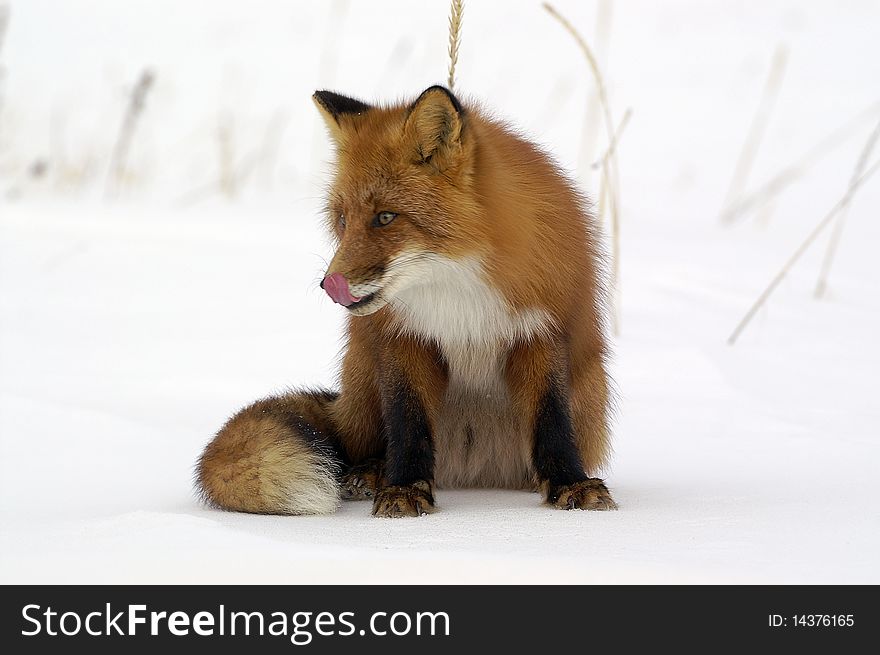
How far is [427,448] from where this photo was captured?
3.88 metres

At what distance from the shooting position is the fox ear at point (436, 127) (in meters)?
3.59

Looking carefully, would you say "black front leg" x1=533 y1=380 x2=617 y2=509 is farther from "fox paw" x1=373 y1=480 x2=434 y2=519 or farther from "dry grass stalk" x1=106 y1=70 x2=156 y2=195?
"dry grass stalk" x1=106 y1=70 x2=156 y2=195

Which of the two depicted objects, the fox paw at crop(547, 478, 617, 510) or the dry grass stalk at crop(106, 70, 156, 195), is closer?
the fox paw at crop(547, 478, 617, 510)

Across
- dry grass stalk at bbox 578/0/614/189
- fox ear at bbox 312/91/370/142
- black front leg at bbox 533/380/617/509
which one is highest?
dry grass stalk at bbox 578/0/614/189

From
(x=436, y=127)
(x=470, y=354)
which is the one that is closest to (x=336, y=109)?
(x=436, y=127)

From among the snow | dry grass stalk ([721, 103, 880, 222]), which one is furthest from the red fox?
dry grass stalk ([721, 103, 880, 222])

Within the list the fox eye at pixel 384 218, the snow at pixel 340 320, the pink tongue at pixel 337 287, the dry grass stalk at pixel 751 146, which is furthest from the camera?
the dry grass stalk at pixel 751 146

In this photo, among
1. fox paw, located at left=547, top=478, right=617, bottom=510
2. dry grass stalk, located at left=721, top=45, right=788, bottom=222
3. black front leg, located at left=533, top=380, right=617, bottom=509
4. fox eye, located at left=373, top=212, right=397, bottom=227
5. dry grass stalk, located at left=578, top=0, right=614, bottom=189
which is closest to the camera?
fox eye, located at left=373, top=212, right=397, bottom=227

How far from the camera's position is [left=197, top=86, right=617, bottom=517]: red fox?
142 inches

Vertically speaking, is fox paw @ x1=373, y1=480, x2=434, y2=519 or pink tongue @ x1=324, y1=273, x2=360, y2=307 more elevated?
→ pink tongue @ x1=324, y1=273, x2=360, y2=307

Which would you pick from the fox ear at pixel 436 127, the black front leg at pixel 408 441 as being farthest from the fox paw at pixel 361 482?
the fox ear at pixel 436 127

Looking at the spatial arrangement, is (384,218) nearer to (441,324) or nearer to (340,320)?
(441,324)

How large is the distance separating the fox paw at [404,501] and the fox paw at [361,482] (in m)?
0.40

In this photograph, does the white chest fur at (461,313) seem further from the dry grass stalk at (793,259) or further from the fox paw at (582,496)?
the dry grass stalk at (793,259)
